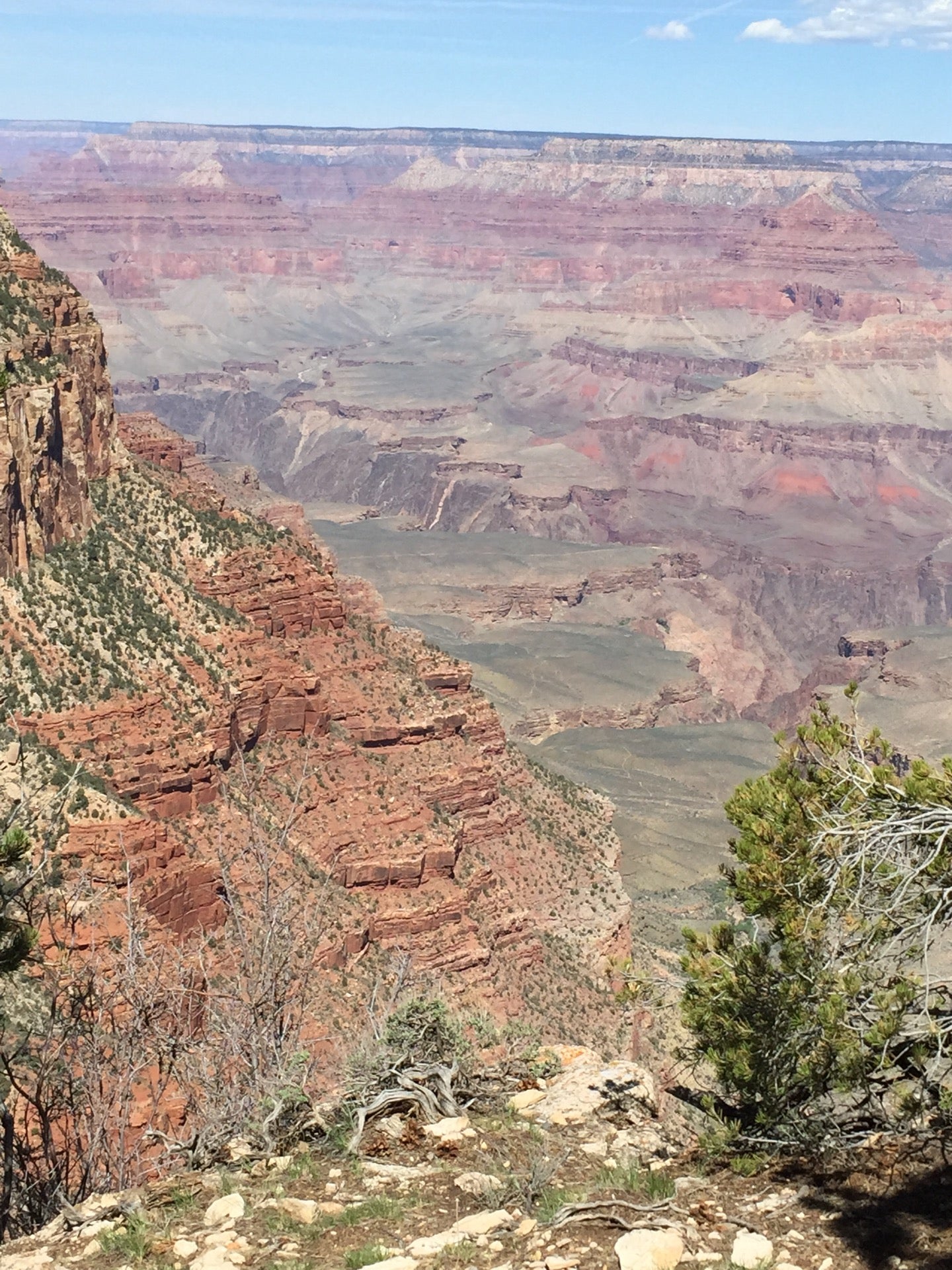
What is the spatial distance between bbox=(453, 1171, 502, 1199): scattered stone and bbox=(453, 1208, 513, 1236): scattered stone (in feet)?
1.83

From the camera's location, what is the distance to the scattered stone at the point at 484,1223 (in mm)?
12586

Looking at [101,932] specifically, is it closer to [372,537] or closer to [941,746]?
[941,746]

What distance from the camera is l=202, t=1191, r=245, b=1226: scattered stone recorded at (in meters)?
13.1

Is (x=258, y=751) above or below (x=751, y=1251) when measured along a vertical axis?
below

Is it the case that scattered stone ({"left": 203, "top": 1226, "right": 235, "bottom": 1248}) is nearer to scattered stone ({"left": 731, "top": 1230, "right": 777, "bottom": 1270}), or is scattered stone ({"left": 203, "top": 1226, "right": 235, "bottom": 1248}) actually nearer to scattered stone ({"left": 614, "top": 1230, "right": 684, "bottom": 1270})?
scattered stone ({"left": 614, "top": 1230, "right": 684, "bottom": 1270})

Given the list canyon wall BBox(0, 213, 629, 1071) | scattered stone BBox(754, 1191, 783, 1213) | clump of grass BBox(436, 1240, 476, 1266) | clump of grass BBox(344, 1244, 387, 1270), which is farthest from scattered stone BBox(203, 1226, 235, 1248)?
canyon wall BBox(0, 213, 629, 1071)

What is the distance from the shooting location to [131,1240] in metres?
12.6

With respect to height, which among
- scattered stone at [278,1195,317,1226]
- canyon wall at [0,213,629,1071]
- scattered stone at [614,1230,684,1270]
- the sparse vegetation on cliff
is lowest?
canyon wall at [0,213,629,1071]

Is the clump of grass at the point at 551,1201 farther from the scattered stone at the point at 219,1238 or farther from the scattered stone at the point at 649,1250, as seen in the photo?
the scattered stone at the point at 219,1238

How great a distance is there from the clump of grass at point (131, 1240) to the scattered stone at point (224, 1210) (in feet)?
1.79

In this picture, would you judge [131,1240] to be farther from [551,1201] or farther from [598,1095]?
[598,1095]

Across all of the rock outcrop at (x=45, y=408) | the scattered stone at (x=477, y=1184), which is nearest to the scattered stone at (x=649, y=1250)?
the scattered stone at (x=477, y=1184)

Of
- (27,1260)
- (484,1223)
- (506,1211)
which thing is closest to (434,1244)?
(484,1223)

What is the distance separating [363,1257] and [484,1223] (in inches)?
41.3
